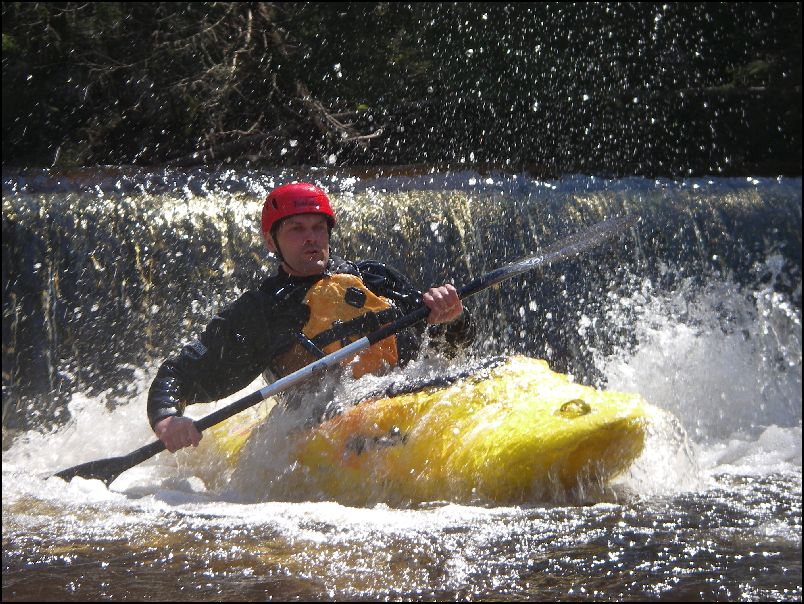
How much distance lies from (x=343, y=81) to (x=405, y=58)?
0.71 meters

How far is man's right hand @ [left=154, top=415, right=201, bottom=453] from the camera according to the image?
363cm

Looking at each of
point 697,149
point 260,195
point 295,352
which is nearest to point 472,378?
point 295,352

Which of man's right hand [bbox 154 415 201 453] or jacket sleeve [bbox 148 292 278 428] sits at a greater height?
jacket sleeve [bbox 148 292 278 428]

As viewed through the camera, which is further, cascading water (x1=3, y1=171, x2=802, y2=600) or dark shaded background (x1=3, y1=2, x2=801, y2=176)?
dark shaded background (x1=3, y1=2, x2=801, y2=176)

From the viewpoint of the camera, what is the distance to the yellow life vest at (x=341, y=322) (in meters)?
3.99

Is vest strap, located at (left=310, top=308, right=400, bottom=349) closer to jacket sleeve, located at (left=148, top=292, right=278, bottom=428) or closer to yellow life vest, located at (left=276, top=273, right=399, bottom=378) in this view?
yellow life vest, located at (left=276, top=273, right=399, bottom=378)

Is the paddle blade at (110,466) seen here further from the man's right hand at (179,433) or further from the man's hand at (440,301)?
the man's hand at (440,301)

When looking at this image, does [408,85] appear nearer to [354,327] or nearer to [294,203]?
[294,203]

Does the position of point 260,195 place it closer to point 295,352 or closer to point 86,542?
point 295,352

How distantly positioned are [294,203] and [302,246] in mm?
178

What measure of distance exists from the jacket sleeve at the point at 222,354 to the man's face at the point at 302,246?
0.22 metres

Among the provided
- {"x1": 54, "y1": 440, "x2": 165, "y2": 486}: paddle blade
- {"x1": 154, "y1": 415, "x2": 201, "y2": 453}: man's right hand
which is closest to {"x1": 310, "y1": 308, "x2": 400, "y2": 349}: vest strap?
{"x1": 154, "y1": 415, "x2": 201, "y2": 453}: man's right hand

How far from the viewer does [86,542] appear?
9.48 ft

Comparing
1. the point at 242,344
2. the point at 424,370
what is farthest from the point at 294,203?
the point at 424,370
